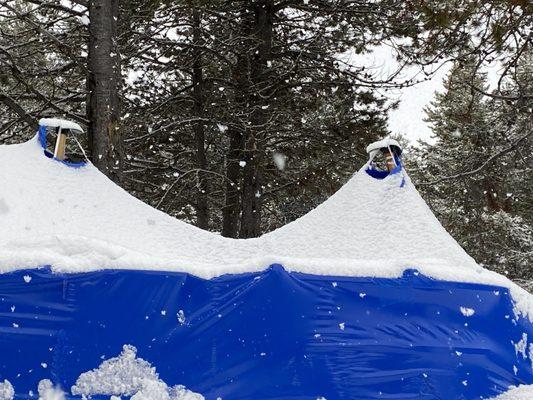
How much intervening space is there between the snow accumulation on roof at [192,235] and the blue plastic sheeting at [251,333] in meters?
0.09

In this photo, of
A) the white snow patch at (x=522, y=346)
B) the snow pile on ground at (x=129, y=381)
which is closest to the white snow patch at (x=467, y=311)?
the white snow patch at (x=522, y=346)

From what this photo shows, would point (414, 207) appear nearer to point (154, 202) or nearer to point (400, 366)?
point (400, 366)

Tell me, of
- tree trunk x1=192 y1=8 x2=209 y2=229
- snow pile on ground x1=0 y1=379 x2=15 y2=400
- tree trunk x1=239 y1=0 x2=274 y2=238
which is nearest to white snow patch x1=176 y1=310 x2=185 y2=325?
snow pile on ground x1=0 y1=379 x2=15 y2=400

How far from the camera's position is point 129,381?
277 centimetres

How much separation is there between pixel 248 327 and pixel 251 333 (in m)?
0.03

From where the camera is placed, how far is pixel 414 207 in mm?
4012

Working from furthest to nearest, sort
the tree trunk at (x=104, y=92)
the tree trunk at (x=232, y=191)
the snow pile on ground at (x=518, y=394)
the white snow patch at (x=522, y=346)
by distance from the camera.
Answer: the tree trunk at (x=232, y=191) → the tree trunk at (x=104, y=92) → the white snow patch at (x=522, y=346) → the snow pile on ground at (x=518, y=394)

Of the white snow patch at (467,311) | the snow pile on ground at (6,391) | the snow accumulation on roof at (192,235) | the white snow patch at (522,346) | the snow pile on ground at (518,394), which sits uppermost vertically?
the snow accumulation on roof at (192,235)

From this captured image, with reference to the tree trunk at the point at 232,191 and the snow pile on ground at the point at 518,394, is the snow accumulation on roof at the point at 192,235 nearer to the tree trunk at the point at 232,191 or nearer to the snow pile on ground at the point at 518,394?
the snow pile on ground at the point at 518,394

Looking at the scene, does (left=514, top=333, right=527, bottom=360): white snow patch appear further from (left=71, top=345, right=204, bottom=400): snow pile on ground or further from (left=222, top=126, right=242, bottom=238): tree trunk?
(left=222, top=126, right=242, bottom=238): tree trunk

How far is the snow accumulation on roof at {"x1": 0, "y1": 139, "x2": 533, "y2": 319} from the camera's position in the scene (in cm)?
299

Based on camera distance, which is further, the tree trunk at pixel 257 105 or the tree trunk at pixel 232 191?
the tree trunk at pixel 232 191

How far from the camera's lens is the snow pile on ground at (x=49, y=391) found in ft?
8.82

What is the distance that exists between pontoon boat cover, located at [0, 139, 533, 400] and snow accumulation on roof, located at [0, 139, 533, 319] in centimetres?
2
